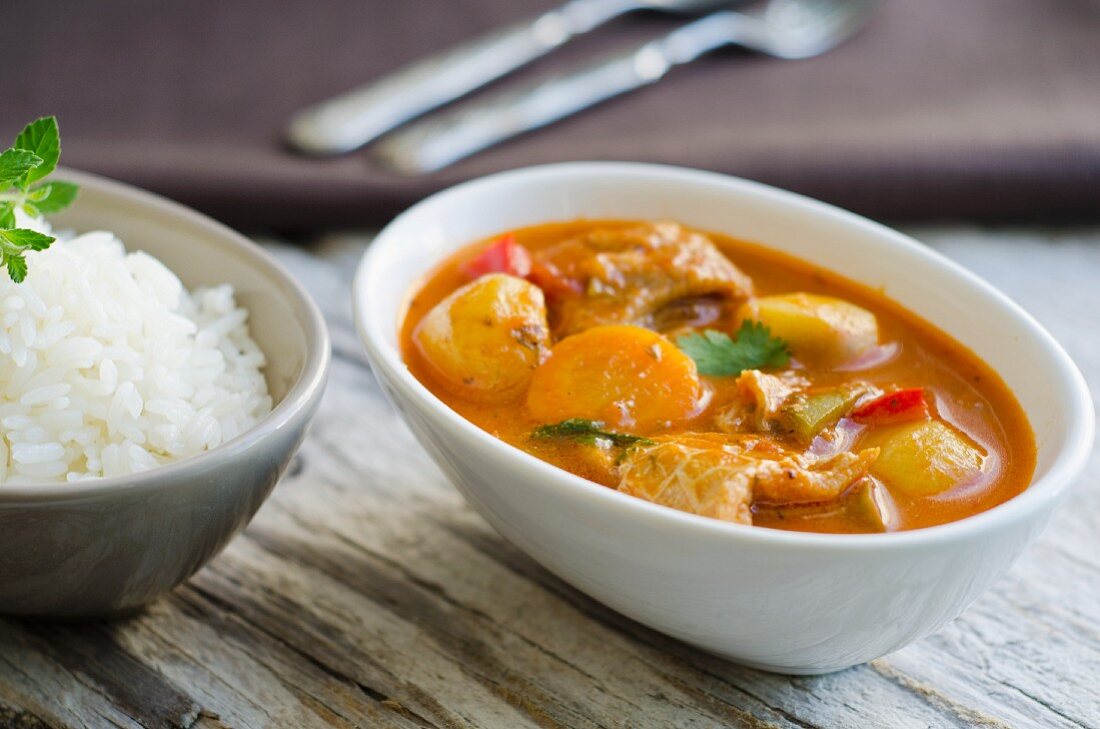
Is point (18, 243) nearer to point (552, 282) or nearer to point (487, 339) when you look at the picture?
point (487, 339)

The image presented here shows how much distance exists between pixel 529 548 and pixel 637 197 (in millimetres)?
1052

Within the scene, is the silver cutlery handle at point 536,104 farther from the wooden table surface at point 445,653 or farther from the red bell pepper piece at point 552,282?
the wooden table surface at point 445,653

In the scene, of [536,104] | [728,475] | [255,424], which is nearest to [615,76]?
[536,104]

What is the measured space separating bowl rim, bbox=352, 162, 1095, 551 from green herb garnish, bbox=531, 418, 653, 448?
0.21 metres

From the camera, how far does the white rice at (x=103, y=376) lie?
79.0 inches

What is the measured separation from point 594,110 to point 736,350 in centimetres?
181

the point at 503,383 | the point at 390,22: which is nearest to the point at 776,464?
the point at 503,383

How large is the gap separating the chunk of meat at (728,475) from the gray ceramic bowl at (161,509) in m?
0.59

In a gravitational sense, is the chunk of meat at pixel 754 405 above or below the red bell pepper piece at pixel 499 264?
below

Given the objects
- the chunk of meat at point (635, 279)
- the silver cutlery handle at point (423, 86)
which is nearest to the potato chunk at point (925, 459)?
the chunk of meat at point (635, 279)

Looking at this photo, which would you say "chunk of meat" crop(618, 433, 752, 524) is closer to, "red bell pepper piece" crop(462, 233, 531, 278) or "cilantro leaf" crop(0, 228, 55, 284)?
"red bell pepper piece" crop(462, 233, 531, 278)

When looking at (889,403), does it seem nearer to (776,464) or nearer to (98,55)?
(776,464)

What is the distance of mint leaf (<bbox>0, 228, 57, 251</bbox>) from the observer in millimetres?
2068

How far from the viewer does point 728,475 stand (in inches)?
72.9
